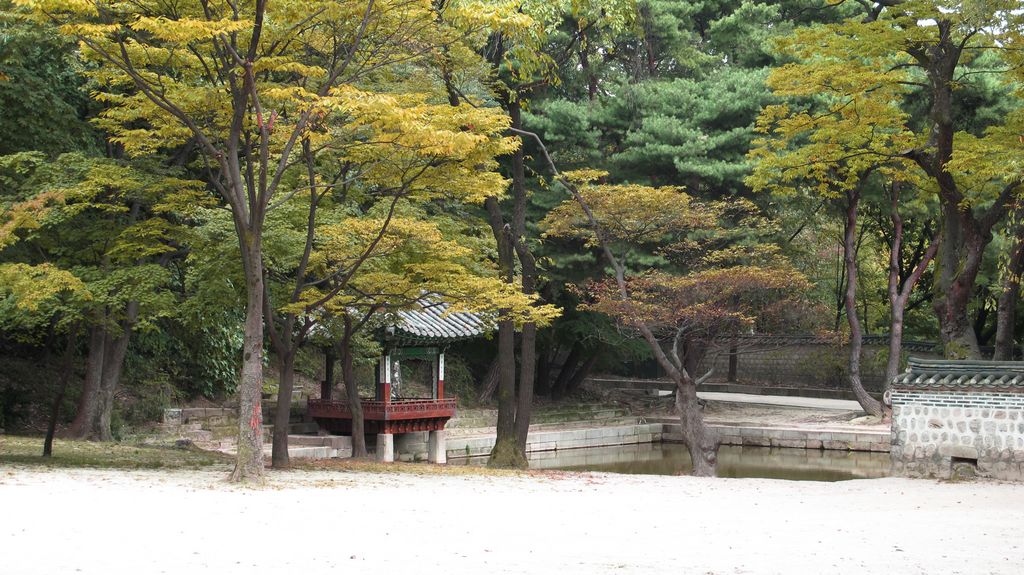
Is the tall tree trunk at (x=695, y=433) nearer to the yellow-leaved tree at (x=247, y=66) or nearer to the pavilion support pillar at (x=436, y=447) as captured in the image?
the pavilion support pillar at (x=436, y=447)

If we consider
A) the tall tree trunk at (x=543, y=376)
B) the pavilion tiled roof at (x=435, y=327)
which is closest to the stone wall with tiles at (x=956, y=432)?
the pavilion tiled roof at (x=435, y=327)

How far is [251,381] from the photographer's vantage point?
9859 millimetres

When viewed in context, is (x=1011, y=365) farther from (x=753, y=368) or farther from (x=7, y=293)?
(x=753, y=368)

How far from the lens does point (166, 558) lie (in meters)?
5.96

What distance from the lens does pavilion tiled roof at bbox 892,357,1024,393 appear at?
1206cm

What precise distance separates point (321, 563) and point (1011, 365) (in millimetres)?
9524

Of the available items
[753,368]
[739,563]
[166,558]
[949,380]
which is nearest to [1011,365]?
[949,380]

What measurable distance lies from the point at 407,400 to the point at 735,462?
750cm

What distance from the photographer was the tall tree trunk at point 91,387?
15.5m

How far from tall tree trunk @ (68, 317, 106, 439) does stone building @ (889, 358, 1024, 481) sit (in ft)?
38.3

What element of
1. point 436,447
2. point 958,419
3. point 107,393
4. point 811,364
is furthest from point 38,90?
point 811,364

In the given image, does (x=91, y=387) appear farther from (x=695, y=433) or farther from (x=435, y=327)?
(x=695, y=433)

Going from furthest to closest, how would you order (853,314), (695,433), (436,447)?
(853,314)
(436,447)
(695,433)

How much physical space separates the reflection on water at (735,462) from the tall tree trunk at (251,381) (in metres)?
9.82
